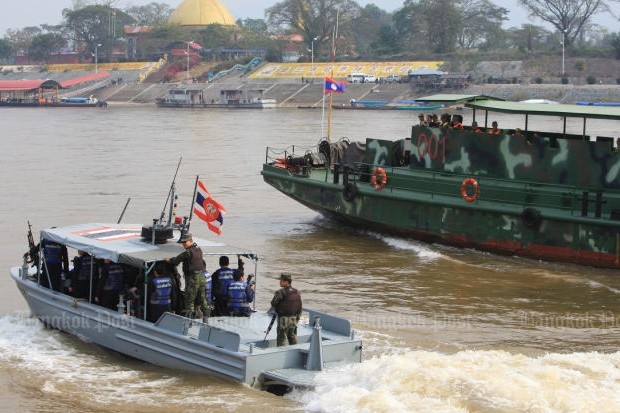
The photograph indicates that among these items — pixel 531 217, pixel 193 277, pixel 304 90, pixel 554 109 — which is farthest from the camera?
pixel 304 90

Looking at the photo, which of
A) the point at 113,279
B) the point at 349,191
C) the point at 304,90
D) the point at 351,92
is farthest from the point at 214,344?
the point at 304,90

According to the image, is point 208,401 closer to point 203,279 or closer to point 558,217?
point 203,279

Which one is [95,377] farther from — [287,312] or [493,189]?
[493,189]

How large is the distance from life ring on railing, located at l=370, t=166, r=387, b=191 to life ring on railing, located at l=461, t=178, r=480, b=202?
6.51ft

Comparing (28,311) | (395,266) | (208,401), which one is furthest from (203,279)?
(395,266)

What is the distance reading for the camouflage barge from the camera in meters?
18.7

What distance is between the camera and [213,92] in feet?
348

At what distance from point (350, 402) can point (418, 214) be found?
10.6 meters

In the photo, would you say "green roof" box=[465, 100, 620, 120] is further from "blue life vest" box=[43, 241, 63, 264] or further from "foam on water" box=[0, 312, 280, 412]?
"foam on water" box=[0, 312, 280, 412]

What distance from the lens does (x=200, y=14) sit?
14862 centimetres

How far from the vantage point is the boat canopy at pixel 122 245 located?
41.1 feet

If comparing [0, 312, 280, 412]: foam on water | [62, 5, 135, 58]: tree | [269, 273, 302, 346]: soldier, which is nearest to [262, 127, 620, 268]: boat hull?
[269, 273, 302, 346]: soldier

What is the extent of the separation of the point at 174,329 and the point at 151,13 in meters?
Result: 172

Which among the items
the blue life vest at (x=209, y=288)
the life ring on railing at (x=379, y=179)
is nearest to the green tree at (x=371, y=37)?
the life ring on railing at (x=379, y=179)
